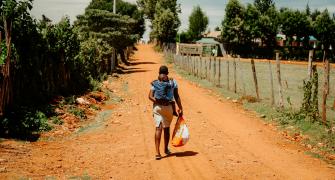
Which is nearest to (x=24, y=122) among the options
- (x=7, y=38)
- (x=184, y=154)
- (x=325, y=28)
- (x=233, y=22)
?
(x=7, y=38)

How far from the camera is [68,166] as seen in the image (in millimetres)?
7098

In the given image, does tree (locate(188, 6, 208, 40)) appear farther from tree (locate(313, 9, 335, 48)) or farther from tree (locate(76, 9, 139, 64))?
tree (locate(76, 9, 139, 64))

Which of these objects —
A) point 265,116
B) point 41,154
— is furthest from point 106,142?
point 265,116

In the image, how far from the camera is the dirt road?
6707 millimetres

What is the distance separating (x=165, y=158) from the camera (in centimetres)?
747

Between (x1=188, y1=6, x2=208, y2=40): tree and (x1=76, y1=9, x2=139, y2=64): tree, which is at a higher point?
(x1=188, y1=6, x2=208, y2=40): tree

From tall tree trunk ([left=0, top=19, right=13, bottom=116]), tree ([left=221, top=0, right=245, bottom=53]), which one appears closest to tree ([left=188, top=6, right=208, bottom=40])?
tree ([left=221, top=0, right=245, bottom=53])

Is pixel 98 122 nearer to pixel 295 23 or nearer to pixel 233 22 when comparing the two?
pixel 233 22

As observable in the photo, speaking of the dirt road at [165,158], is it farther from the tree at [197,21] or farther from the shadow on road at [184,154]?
the tree at [197,21]

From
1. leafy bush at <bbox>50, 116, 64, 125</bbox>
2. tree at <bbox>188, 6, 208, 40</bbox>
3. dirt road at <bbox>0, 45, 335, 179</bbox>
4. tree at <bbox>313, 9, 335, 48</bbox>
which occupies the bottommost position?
dirt road at <bbox>0, 45, 335, 179</bbox>

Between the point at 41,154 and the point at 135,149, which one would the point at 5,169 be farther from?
the point at 135,149

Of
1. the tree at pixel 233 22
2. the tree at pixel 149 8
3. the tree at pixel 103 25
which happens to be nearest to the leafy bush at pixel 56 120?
the tree at pixel 103 25

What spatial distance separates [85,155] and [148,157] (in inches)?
51.7

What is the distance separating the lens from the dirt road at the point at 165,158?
6.71 metres
